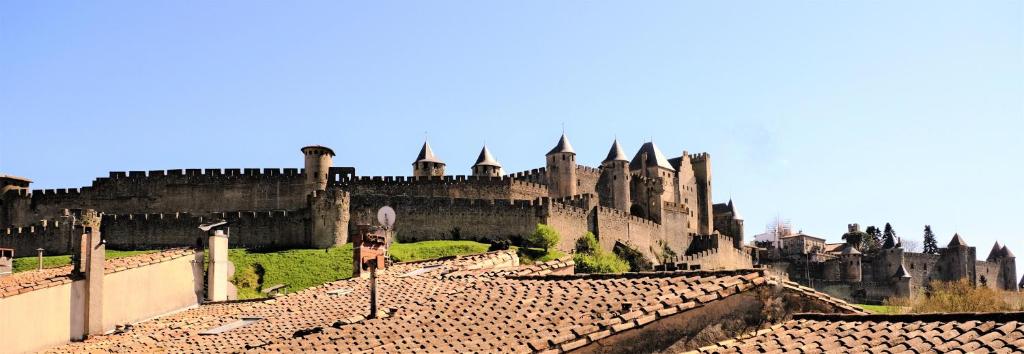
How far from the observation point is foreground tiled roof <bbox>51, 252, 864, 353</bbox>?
12.2 m

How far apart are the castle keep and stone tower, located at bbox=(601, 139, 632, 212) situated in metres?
0.07

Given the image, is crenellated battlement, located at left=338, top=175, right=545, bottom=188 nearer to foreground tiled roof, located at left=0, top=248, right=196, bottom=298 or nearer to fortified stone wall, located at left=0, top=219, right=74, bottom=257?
fortified stone wall, located at left=0, top=219, right=74, bottom=257

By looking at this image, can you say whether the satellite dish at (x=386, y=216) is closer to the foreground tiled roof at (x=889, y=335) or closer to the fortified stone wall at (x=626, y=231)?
the foreground tiled roof at (x=889, y=335)

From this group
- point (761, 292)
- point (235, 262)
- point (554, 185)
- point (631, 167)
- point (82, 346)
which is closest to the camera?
point (761, 292)

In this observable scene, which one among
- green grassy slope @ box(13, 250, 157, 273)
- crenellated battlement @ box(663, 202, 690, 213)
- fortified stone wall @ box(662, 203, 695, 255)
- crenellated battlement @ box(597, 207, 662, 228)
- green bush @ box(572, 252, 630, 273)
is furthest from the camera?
crenellated battlement @ box(663, 202, 690, 213)

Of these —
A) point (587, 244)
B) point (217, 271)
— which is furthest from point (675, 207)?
point (217, 271)

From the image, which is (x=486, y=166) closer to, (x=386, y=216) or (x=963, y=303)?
(x=963, y=303)

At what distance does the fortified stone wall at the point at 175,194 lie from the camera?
71250 millimetres

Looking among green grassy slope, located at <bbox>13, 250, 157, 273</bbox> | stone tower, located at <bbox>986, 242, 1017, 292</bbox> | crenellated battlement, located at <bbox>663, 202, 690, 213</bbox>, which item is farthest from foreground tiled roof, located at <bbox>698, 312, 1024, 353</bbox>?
stone tower, located at <bbox>986, 242, 1017, 292</bbox>

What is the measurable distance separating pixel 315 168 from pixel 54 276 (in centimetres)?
4916

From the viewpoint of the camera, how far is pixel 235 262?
191 ft

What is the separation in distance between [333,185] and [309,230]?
746 cm

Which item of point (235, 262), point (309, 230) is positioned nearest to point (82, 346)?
point (235, 262)

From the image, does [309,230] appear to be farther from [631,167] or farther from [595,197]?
[631,167]
